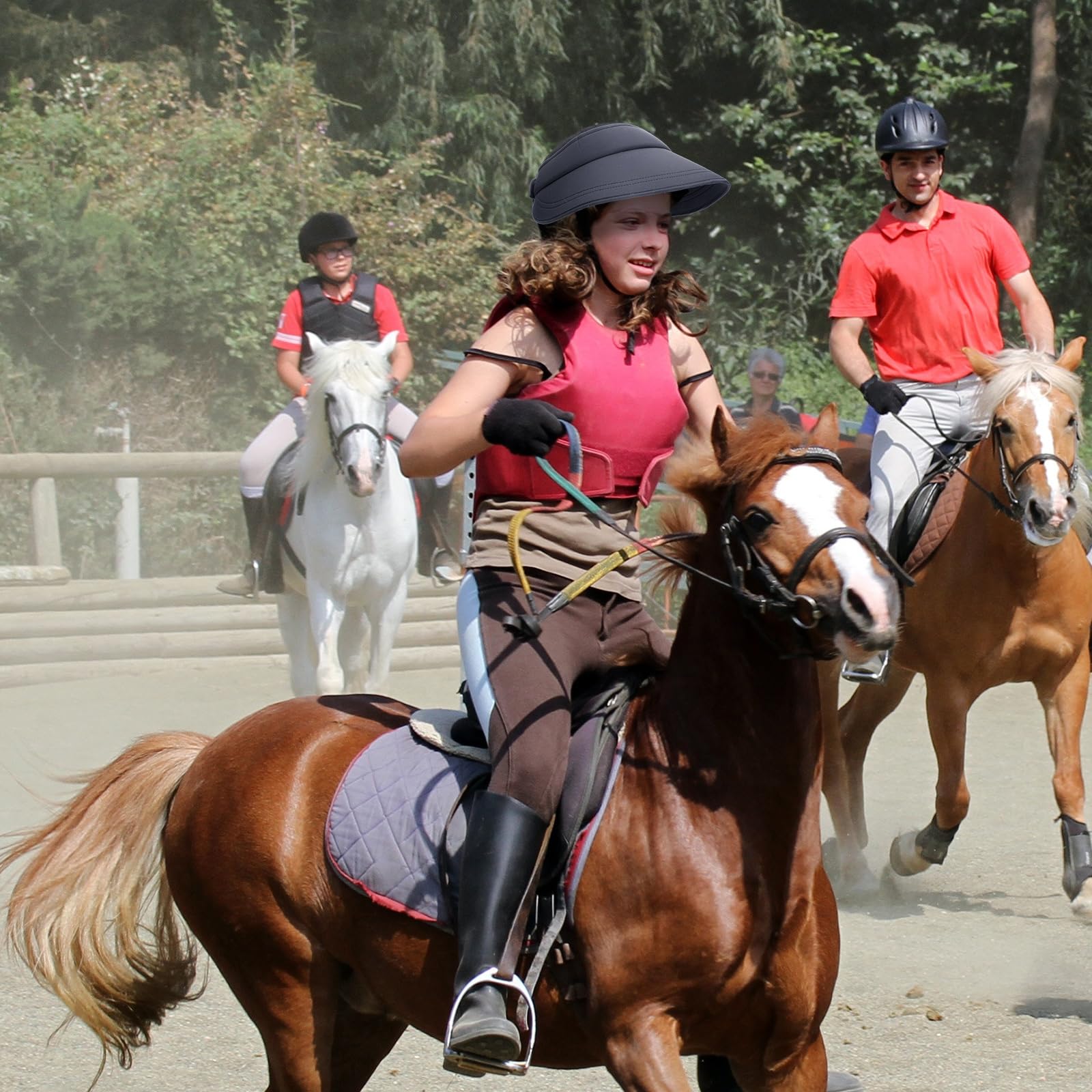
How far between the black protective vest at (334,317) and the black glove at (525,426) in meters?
6.62

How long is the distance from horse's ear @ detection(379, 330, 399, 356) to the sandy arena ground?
278 cm

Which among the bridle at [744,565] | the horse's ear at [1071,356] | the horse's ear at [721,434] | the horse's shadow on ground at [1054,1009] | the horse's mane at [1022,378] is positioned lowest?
the horse's shadow on ground at [1054,1009]

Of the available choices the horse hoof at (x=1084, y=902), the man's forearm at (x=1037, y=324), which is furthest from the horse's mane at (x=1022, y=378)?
the horse hoof at (x=1084, y=902)

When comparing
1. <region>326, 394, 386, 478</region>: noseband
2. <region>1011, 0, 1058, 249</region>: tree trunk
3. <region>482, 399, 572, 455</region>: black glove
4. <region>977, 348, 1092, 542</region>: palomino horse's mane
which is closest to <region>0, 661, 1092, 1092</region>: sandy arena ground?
<region>977, 348, 1092, 542</region>: palomino horse's mane

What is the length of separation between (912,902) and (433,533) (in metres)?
4.54

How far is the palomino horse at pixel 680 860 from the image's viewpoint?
2854 millimetres

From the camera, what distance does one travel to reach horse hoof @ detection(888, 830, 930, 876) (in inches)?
242

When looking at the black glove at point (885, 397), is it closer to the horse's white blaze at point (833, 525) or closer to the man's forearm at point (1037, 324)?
the man's forearm at point (1037, 324)

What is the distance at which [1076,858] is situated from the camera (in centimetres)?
555

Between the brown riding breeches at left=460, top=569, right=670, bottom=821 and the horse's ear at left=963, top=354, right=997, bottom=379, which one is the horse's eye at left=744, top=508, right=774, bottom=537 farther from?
the horse's ear at left=963, top=354, right=997, bottom=379

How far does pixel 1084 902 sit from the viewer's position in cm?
550

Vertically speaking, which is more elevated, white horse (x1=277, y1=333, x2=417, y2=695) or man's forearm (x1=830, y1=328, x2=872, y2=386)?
man's forearm (x1=830, y1=328, x2=872, y2=386)

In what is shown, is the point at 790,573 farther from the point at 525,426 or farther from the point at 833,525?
the point at 525,426

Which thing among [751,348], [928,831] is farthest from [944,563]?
[751,348]
